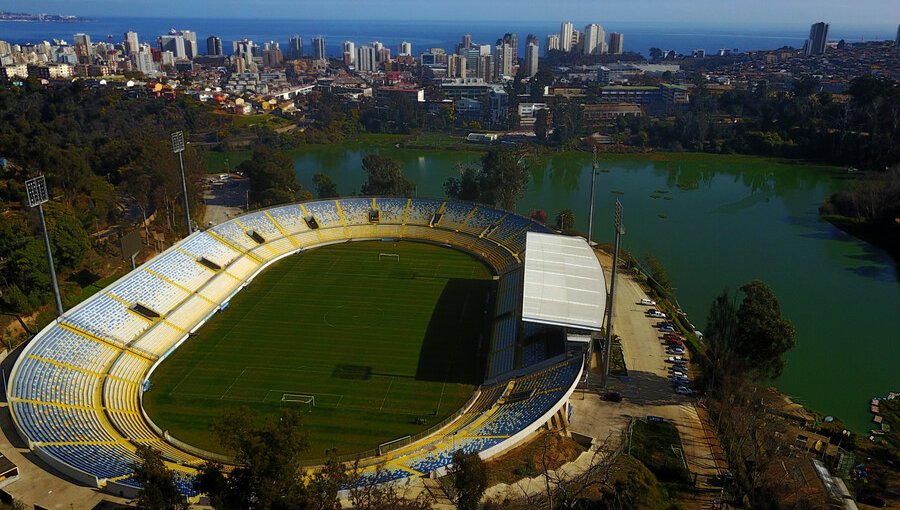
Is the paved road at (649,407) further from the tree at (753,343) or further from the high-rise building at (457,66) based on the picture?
the high-rise building at (457,66)

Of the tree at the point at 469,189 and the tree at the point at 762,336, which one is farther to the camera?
the tree at the point at 469,189

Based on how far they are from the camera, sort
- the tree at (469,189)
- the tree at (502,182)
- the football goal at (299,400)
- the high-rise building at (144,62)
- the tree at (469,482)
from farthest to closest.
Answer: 1. the high-rise building at (144,62)
2. the tree at (469,189)
3. the tree at (502,182)
4. the football goal at (299,400)
5. the tree at (469,482)

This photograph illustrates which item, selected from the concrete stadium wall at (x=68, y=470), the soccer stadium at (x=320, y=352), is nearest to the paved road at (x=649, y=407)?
the soccer stadium at (x=320, y=352)

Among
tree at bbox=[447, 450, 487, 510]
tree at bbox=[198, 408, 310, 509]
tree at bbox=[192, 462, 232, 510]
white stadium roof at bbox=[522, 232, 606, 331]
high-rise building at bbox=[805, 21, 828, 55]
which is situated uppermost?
high-rise building at bbox=[805, 21, 828, 55]

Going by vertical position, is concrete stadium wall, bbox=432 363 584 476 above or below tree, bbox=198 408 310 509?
below

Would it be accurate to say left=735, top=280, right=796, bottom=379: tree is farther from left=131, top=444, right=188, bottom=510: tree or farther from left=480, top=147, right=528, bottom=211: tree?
left=480, top=147, right=528, bottom=211: tree

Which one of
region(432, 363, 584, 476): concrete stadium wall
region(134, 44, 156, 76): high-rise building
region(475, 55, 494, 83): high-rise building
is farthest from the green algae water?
region(134, 44, 156, 76): high-rise building

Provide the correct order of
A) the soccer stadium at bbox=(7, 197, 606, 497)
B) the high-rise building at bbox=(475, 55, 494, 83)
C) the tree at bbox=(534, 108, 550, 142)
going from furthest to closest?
the high-rise building at bbox=(475, 55, 494, 83)
the tree at bbox=(534, 108, 550, 142)
the soccer stadium at bbox=(7, 197, 606, 497)
